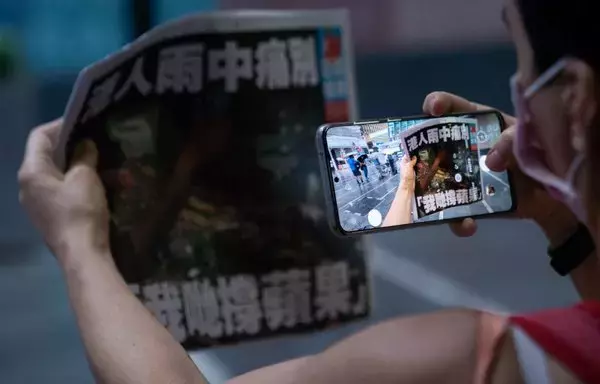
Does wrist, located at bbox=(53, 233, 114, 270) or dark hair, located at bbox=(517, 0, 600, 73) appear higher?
dark hair, located at bbox=(517, 0, 600, 73)

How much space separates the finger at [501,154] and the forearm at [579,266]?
58 millimetres

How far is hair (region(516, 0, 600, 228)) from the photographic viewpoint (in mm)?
322

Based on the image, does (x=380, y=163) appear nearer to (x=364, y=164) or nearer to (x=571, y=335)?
(x=364, y=164)

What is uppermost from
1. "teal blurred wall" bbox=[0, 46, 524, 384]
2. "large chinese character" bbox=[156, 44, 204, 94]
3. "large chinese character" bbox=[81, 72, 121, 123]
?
"large chinese character" bbox=[156, 44, 204, 94]

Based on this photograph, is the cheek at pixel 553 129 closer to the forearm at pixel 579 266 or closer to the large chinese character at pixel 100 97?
the forearm at pixel 579 266

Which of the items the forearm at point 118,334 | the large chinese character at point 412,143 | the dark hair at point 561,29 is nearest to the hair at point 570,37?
the dark hair at point 561,29

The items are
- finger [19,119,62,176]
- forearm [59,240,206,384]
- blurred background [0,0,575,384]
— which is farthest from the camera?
blurred background [0,0,575,384]

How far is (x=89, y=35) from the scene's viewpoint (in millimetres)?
1083

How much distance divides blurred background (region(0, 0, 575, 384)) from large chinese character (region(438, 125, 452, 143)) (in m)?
0.21

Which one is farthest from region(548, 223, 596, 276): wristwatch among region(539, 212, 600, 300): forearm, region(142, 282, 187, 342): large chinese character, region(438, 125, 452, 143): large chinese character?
region(142, 282, 187, 342): large chinese character

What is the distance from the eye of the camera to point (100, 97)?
0.55 m

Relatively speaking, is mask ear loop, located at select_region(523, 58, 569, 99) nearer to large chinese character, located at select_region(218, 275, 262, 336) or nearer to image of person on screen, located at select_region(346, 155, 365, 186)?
image of person on screen, located at select_region(346, 155, 365, 186)

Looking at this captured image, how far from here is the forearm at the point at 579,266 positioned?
1.65ft

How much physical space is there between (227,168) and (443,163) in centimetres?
21
